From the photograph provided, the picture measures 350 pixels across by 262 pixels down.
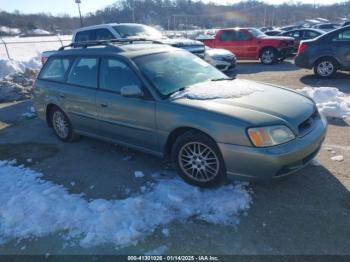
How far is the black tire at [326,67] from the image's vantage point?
9.73 metres

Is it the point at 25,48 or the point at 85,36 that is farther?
the point at 25,48

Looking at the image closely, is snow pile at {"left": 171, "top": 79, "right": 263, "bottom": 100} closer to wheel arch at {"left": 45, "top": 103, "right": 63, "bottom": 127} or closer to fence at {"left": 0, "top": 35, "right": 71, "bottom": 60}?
wheel arch at {"left": 45, "top": 103, "right": 63, "bottom": 127}

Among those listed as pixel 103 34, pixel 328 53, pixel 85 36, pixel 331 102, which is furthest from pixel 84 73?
pixel 328 53

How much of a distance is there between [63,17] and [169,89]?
9181 cm

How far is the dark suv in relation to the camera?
9.49m

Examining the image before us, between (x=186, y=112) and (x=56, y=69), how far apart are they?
302 centimetres

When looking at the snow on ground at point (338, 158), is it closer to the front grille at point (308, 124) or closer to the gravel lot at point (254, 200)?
the gravel lot at point (254, 200)

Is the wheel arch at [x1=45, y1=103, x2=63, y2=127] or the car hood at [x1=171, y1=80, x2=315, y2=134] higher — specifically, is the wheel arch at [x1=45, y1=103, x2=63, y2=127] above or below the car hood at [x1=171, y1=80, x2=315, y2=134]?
below

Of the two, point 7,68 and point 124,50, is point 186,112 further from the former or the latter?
point 7,68

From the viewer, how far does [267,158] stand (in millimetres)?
3244

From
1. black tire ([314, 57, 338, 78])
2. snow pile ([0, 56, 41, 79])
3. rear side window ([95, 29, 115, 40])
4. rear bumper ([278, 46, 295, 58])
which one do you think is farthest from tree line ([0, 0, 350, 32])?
black tire ([314, 57, 338, 78])

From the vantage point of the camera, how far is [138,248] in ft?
9.63

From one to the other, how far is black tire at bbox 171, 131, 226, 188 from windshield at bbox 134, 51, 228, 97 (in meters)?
0.65

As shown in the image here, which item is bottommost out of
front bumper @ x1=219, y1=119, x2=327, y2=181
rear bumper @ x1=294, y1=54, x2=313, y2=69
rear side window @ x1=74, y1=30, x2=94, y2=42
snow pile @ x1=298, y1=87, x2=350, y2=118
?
snow pile @ x1=298, y1=87, x2=350, y2=118
